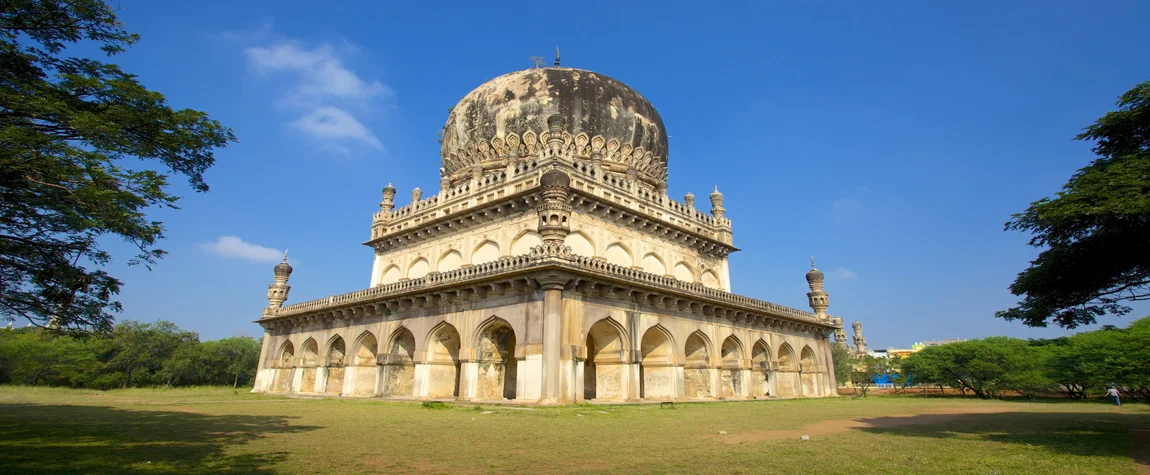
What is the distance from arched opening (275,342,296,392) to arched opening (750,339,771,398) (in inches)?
887

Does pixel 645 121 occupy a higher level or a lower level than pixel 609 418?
higher

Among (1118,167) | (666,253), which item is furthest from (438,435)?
(666,253)

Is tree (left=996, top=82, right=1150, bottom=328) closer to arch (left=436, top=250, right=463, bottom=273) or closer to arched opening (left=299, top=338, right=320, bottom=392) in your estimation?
arch (left=436, top=250, right=463, bottom=273)

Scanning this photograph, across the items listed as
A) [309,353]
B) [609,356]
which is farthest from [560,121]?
[309,353]

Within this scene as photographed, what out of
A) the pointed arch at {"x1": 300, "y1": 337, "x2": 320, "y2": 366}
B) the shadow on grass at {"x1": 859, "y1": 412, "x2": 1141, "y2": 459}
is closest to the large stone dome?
the pointed arch at {"x1": 300, "y1": 337, "x2": 320, "y2": 366}

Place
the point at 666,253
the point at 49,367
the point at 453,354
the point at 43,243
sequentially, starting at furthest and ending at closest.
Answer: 1. the point at 49,367
2. the point at 666,253
3. the point at 453,354
4. the point at 43,243

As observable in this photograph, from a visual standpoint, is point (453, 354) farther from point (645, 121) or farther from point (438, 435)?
point (645, 121)

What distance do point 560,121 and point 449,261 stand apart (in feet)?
26.2

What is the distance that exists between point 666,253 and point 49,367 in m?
43.0

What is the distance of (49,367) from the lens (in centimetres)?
3988

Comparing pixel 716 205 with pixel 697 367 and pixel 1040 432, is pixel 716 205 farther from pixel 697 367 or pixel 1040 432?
pixel 1040 432

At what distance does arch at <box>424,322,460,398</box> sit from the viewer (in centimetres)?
2161

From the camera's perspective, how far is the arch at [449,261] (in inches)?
1003

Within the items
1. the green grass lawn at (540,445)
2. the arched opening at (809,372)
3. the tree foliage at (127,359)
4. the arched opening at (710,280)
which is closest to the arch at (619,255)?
the arched opening at (710,280)
